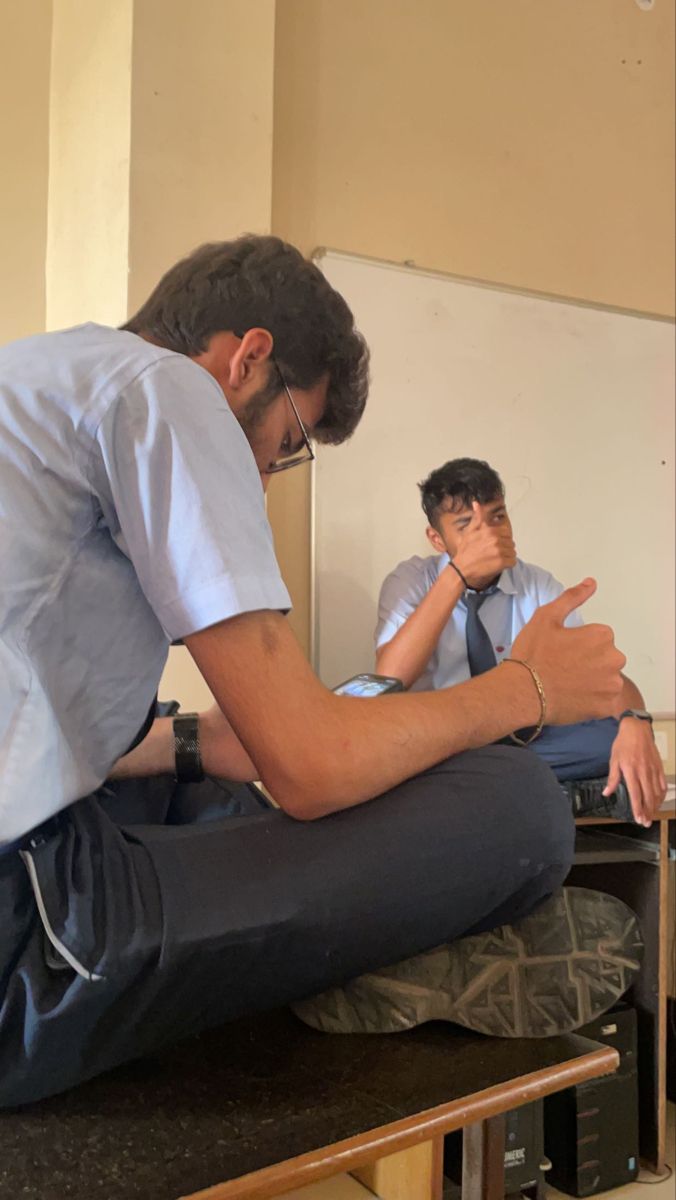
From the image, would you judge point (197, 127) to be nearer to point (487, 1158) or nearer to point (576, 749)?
point (576, 749)

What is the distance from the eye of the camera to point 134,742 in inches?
30.2

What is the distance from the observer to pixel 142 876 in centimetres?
66

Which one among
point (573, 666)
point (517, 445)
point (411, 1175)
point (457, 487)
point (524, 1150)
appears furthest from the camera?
point (517, 445)

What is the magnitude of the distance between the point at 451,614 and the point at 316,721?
1177 mm

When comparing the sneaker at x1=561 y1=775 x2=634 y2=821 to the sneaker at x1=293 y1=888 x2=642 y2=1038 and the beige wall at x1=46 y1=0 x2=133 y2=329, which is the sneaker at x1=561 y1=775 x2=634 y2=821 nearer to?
the sneaker at x1=293 y1=888 x2=642 y2=1038

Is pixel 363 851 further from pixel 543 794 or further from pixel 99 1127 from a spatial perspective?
pixel 99 1127

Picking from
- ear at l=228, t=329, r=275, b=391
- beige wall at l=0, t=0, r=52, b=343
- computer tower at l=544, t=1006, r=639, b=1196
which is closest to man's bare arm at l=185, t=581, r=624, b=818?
ear at l=228, t=329, r=275, b=391

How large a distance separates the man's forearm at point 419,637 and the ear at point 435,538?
0.13 m

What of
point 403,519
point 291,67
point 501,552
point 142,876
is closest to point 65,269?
point 291,67

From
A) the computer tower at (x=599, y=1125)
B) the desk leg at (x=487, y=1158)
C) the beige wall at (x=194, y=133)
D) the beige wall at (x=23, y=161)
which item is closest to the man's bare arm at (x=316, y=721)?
the desk leg at (x=487, y=1158)

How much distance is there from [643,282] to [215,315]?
175 centimetres

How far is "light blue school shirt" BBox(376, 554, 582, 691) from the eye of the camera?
1.86m

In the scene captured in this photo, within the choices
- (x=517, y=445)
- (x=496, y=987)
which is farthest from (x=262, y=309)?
(x=517, y=445)

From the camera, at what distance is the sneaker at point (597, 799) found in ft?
5.36
